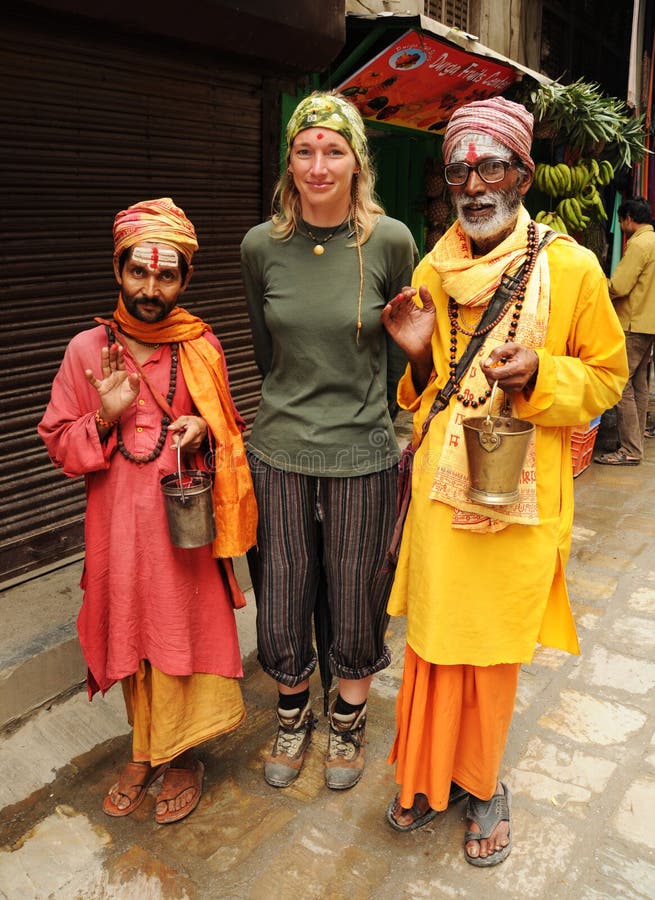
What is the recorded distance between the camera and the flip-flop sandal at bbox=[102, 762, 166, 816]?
2.58 meters

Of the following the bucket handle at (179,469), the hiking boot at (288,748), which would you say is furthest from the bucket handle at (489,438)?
the hiking boot at (288,748)

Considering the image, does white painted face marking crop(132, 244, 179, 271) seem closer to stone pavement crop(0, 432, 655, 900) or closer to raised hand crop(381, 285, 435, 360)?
raised hand crop(381, 285, 435, 360)

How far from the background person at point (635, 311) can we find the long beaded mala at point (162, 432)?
5105 millimetres

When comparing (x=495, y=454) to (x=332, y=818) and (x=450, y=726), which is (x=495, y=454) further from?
(x=332, y=818)

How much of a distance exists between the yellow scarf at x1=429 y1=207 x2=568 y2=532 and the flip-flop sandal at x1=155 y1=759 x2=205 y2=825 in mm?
1394

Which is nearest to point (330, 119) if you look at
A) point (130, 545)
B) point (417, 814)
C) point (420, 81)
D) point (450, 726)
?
point (130, 545)

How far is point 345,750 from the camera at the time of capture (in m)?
2.76

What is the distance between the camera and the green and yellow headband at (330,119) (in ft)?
7.55

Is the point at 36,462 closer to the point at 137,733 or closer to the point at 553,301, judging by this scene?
the point at 137,733

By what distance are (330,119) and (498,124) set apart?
57 cm

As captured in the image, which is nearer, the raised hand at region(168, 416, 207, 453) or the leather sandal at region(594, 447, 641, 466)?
the raised hand at region(168, 416, 207, 453)

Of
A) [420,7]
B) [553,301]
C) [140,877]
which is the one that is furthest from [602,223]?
[140,877]

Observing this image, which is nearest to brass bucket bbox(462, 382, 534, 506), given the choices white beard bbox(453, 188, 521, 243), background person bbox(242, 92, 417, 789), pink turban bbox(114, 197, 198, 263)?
white beard bbox(453, 188, 521, 243)

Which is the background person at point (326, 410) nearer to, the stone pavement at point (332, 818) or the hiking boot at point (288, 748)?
the hiking boot at point (288, 748)
